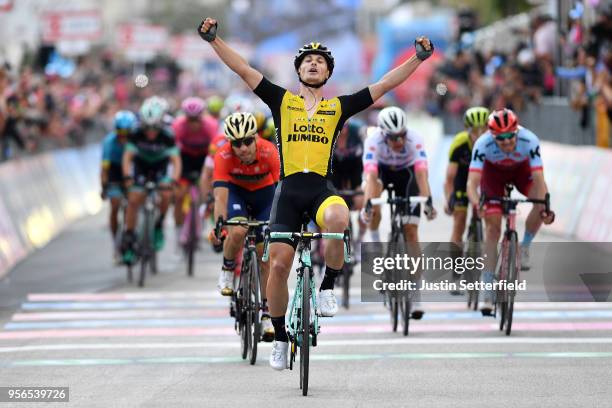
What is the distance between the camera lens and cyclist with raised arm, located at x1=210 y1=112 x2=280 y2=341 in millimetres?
12284

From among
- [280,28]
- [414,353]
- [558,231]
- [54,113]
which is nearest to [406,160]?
[414,353]

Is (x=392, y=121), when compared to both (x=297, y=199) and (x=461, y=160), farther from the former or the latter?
(x=297, y=199)

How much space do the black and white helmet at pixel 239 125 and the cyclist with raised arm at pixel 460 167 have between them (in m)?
3.74

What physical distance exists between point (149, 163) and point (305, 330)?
9274 mm

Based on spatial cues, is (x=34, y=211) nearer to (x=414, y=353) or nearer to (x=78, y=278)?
(x=78, y=278)

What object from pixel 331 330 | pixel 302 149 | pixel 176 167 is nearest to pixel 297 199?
pixel 302 149

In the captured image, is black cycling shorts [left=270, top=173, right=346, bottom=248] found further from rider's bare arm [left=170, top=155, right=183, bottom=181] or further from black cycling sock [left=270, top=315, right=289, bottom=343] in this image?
rider's bare arm [left=170, top=155, right=183, bottom=181]

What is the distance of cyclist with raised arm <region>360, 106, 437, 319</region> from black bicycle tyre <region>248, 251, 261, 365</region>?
2.19 meters

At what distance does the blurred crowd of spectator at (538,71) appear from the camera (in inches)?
874

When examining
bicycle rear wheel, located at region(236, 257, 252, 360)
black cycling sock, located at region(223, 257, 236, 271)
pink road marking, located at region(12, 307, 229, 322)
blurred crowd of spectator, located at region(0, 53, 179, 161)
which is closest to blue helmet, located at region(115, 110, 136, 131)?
blurred crowd of spectator, located at region(0, 53, 179, 161)

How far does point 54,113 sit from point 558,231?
1242 centimetres

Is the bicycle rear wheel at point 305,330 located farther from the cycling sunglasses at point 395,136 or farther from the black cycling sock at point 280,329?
the cycling sunglasses at point 395,136

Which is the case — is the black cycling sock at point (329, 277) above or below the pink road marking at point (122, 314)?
above

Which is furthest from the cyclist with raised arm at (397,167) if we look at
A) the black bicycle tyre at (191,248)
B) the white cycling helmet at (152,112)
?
the black bicycle tyre at (191,248)
